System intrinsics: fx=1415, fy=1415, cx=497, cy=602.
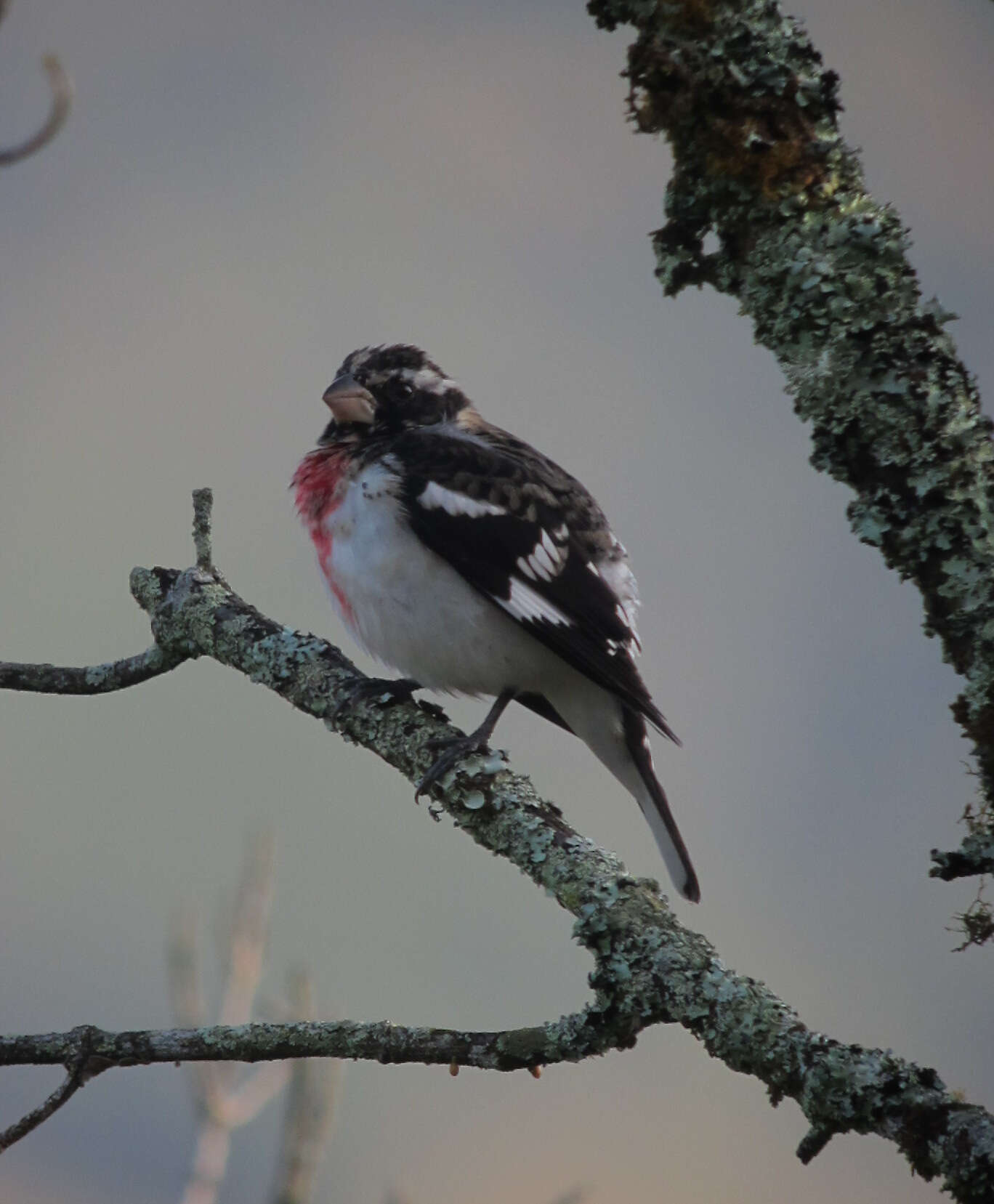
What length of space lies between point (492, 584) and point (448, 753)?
2.52 feet

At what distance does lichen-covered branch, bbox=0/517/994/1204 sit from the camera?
1.97 m

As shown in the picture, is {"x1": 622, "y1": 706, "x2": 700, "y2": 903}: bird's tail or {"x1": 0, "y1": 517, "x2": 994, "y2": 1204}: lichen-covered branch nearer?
{"x1": 0, "y1": 517, "x2": 994, "y2": 1204}: lichen-covered branch

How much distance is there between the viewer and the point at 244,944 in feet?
11.6

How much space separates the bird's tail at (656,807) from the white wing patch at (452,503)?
2.34 ft

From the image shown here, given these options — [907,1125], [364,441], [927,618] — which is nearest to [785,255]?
[927,618]

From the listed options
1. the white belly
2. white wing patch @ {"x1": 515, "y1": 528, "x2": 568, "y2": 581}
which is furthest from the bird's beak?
white wing patch @ {"x1": 515, "y1": 528, "x2": 568, "y2": 581}

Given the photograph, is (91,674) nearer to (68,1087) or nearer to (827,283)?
(68,1087)

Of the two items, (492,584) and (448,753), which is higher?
(492,584)

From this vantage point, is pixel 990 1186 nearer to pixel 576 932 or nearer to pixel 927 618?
pixel 927 618

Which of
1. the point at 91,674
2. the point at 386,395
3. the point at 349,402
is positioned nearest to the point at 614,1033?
the point at 91,674

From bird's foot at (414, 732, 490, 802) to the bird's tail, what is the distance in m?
0.78

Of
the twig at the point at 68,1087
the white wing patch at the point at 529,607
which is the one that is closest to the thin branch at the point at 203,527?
the white wing patch at the point at 529,607

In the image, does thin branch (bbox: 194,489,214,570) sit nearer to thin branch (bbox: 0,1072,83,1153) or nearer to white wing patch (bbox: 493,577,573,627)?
white wing patch (bbox: 493,577,573,627)

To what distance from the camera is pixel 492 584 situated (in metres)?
3.97
